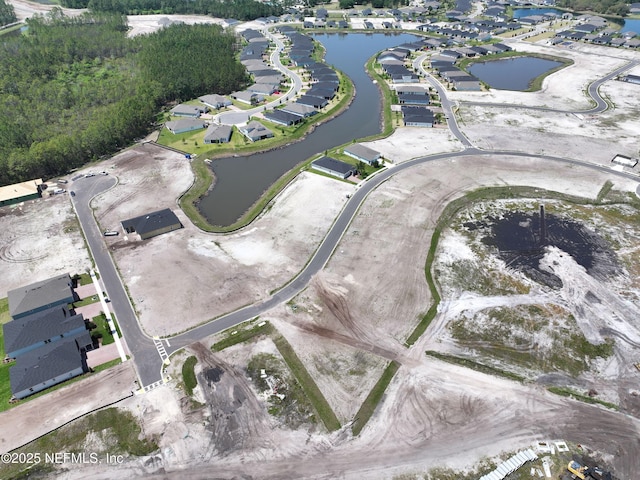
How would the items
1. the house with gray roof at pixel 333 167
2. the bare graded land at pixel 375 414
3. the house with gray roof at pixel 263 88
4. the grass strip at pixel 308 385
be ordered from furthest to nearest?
the house with gray roof at pixel 263 88 → the house with gray roof at pixel 333 167 → the grass strip at pixel 308 385 → the bare graded land at pixel 375 414

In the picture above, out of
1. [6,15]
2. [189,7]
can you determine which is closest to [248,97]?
[189,7]

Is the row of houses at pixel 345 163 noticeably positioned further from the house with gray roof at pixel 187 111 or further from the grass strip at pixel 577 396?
the grass strip at pixel 577 396

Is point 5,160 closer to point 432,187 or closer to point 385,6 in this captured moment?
point 432,187

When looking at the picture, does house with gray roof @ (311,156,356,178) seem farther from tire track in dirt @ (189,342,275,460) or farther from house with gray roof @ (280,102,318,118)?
tire track in dirt @ (189,342,275,460)

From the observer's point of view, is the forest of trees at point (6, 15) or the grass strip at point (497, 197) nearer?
the grass strip at point (497, 197)

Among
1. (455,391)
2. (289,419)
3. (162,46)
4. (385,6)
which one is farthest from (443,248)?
(385,6)

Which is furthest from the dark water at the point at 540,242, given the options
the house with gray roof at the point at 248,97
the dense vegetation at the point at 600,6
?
the dense vegetation at the point at 600,6
